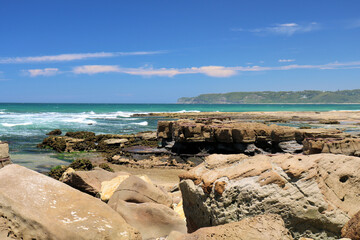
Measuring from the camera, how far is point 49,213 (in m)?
4.68

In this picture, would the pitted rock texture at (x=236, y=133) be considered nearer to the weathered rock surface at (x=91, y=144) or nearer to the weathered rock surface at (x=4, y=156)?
the weathered rock surface at (x=91, y=144)

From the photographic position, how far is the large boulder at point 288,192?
4.78m

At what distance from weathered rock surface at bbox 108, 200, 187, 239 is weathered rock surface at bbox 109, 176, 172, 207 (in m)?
0.19

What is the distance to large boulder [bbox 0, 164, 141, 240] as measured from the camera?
178 inches

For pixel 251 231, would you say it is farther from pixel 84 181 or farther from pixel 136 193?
pixel 84 181

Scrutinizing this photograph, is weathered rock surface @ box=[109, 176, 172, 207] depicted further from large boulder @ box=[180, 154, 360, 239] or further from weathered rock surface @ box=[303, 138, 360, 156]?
weathered rock surface @ box=[303, 138, 360, 156]

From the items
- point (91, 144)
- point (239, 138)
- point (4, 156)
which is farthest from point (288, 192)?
point (91, 144)

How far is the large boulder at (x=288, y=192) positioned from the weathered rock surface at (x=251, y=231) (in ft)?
0.78

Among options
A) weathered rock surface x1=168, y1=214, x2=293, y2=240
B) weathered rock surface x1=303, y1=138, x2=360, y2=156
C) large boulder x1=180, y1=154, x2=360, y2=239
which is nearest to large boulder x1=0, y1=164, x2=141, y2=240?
weathered rock surface x1=168, y1=214, x2=293, y2=240

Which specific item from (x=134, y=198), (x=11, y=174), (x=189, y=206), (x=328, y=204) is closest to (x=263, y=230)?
(x=328, y=204)

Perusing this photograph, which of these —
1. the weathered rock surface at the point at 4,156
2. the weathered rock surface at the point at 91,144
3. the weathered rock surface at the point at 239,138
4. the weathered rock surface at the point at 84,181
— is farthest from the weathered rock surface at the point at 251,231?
the weathered rock surface at the point at 91,144

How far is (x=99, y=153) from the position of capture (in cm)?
2205

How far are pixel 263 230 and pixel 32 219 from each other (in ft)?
9.87

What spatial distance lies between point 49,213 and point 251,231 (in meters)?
2.71
